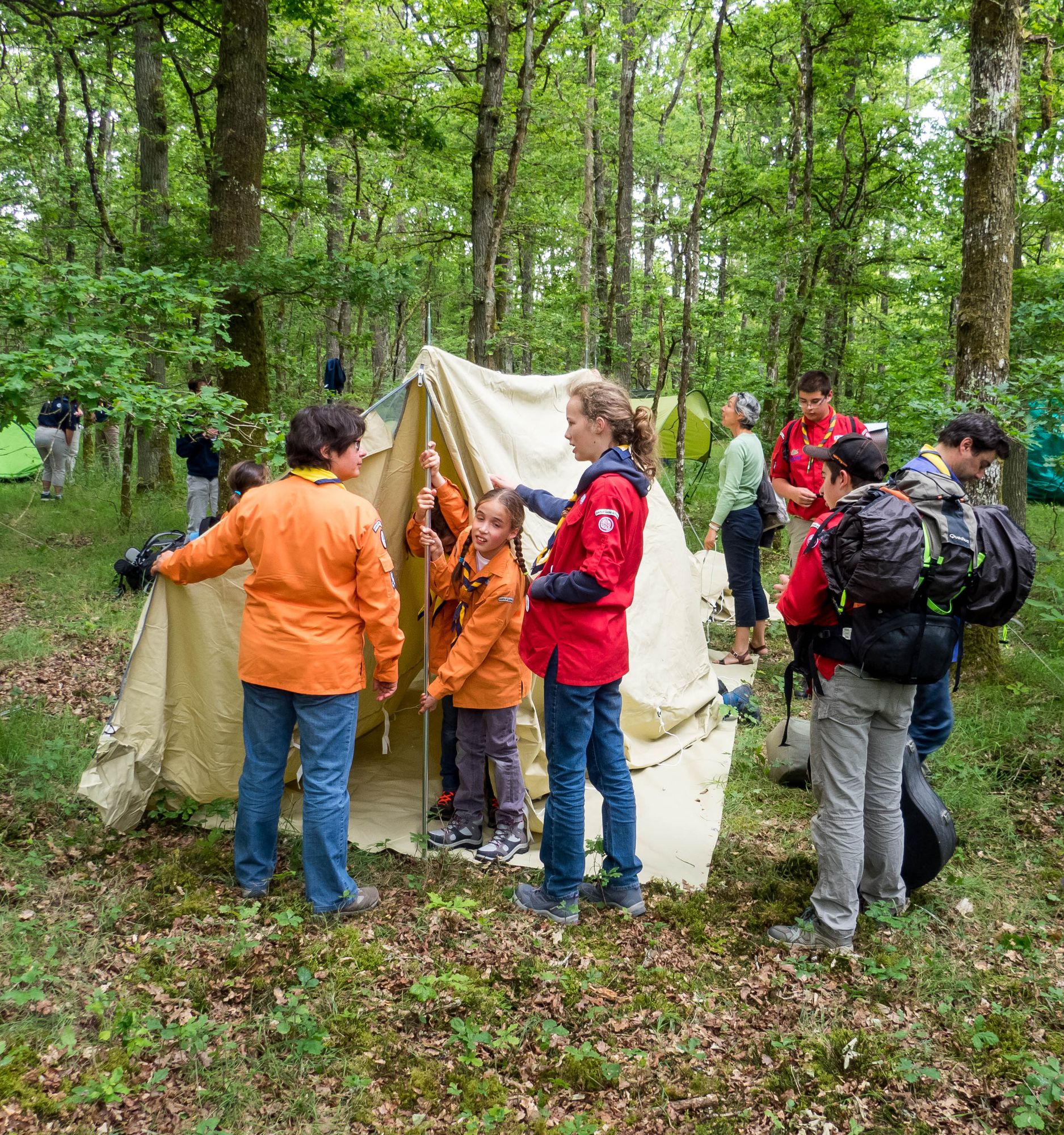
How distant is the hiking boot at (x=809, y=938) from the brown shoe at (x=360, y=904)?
1523 millimetres

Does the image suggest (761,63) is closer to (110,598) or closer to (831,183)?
(831,183)

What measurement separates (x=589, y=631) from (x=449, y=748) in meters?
1.46

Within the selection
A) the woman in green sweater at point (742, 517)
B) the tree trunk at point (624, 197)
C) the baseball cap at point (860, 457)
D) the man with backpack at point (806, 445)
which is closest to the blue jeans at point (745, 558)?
the woman in green sweater at point (742, 517)

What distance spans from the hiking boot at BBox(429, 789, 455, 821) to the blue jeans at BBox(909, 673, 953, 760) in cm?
218

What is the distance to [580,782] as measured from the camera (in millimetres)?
3057

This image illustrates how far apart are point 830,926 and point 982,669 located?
2.98m

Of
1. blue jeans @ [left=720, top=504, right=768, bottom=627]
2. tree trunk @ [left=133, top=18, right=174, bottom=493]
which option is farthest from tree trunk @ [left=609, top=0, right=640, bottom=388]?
blue jeans @ [left=720, top=504, right=768, bottom=627]

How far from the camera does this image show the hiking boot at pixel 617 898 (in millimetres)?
3254

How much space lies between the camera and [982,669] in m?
5.26

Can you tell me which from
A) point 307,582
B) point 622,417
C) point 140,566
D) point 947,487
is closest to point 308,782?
point 307,582

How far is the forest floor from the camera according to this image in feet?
7.51

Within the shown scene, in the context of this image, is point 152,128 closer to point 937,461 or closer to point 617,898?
point 937,461

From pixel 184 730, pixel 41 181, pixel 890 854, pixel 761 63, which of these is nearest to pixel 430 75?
pixel 761 63

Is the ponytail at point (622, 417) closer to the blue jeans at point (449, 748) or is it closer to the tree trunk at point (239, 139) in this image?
the blue jeans at point (449, 748)
